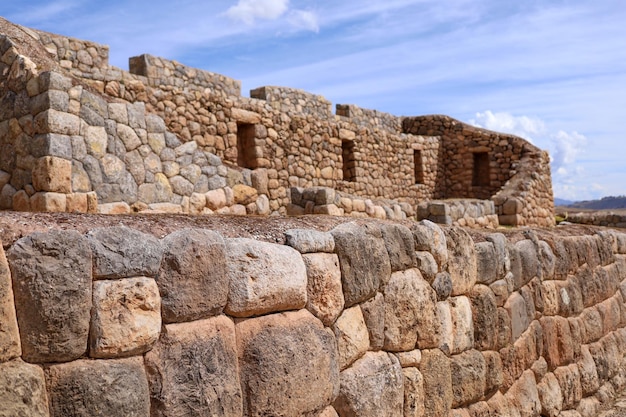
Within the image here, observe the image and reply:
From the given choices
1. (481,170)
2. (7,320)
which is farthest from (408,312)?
(481,170)

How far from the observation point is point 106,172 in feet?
22.6

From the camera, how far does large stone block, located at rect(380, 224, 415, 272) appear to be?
A: 360 centimetres

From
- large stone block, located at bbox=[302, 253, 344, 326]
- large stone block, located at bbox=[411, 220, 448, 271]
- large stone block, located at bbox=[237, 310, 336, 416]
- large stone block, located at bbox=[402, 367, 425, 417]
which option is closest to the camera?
large stone block, located at bbox=[237, 310, 336, 416]

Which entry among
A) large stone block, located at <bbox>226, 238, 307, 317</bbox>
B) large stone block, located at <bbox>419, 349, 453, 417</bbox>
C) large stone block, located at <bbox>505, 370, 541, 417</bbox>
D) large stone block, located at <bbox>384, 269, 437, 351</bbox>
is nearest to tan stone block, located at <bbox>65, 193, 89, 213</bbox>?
large stone block, located at <bbox>384, 269, 437, 351</bbox>

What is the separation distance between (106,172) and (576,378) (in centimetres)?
501

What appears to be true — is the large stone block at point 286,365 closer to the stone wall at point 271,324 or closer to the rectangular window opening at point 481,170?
the stone wall at point 271,324

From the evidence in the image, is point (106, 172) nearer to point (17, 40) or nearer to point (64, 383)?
point (17, 40)

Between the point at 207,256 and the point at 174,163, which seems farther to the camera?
the point at 174,163

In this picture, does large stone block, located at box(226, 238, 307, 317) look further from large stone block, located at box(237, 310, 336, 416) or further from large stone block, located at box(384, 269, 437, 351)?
large stone block, located at box(384, 269, 437, 351)

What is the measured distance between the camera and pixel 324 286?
2996mm

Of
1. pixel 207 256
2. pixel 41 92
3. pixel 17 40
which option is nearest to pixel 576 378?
pixel 207 256

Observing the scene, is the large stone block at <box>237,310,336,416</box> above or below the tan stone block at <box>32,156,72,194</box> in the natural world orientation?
below

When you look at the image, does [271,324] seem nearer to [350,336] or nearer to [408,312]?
[350,336]

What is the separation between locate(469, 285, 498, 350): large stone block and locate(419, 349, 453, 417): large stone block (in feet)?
1.75
